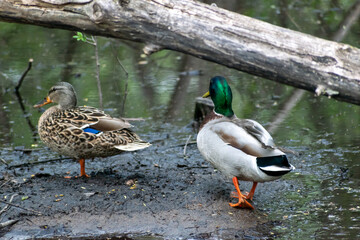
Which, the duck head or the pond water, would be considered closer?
the pond water

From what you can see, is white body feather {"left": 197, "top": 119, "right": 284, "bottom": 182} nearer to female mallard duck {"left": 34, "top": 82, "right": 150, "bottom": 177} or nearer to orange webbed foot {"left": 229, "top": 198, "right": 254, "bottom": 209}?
orange webbed foot {"left": 229, "top": 198, "right": 254, "bottom": 209}

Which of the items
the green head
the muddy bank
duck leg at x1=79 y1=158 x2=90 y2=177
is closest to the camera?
the muddy bank

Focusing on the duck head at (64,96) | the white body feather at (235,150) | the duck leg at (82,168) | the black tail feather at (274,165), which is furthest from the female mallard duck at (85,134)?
the black tail feather at (274,165)

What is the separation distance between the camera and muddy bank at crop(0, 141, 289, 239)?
16.1ft

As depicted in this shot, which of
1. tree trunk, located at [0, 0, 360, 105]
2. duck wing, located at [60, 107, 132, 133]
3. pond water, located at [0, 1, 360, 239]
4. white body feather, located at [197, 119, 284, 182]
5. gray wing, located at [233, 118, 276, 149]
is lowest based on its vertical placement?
pond water, located at [0, 1, 360, 239]

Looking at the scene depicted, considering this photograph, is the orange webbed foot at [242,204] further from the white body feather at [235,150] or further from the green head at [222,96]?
the green head at [222,96]

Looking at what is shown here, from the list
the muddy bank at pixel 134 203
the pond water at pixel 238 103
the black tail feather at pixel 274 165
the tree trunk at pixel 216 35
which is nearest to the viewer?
the tree trunk at pixel 216 35

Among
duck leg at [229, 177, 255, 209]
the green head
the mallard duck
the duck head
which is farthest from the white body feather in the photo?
the duck head

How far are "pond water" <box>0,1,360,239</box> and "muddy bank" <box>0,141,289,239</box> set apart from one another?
30cm

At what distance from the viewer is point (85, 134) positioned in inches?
223

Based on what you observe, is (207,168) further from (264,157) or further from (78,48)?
(78,48)

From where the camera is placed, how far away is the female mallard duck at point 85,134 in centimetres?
567

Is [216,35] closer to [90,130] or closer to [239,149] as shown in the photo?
[239,149]

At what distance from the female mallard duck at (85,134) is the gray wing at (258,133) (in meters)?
1.04
